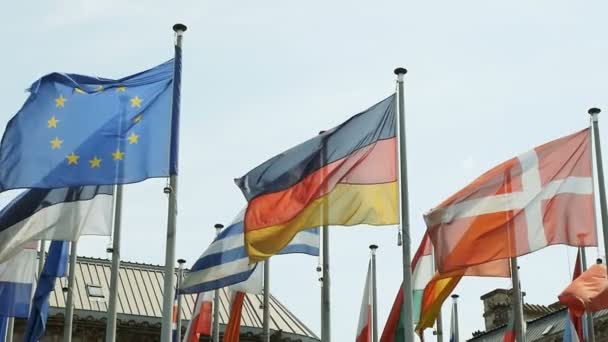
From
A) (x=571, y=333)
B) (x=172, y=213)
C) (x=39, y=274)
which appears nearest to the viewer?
(x=172, y=213)

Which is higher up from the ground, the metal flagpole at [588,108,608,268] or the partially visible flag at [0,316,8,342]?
the metal flagpole at [588,108,608,268]

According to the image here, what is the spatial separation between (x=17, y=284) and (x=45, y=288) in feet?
5.11

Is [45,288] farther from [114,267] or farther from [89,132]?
[89,132]

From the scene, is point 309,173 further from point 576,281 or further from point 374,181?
point 576,281

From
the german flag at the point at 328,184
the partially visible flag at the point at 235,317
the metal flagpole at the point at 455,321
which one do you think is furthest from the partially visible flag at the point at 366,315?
the german flag at the point at 328,184

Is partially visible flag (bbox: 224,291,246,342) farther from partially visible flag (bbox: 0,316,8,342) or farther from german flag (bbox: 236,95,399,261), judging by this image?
german flag (bbox: 236,95,399,261)

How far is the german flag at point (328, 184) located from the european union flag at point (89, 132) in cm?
282

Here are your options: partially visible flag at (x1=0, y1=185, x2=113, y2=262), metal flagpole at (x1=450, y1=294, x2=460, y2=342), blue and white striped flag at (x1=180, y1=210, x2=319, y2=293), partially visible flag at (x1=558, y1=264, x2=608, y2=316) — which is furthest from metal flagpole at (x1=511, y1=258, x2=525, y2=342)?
metal flagpole at (x1=450, y1=294, x2=460, y2=342)

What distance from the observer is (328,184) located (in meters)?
24.5

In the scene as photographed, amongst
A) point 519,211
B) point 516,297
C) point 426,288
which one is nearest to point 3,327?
point 426,288

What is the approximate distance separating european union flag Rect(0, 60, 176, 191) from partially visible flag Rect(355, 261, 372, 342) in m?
12.5

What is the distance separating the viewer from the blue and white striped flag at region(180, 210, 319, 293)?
1108 inches

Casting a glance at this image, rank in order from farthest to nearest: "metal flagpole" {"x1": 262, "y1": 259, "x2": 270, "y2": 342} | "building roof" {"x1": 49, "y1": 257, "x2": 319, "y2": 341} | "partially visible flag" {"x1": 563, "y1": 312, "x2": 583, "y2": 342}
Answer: "building roof" {"x1": 49, "y1": 257, "x2": 319, "y2": 341}
"metal flagpole" {"x1": 262, "y1": 259, "x2": 270, "y2": 342}
"partially visible flag" {"x1": 563, "y1": 312, "x2": 583, "y2": 342}

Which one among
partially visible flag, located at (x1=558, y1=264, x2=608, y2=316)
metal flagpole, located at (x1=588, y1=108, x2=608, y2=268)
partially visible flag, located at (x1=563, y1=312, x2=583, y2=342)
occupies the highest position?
metal flagpole, located at (x1=588, y1=108, x2=608, y2=268)
